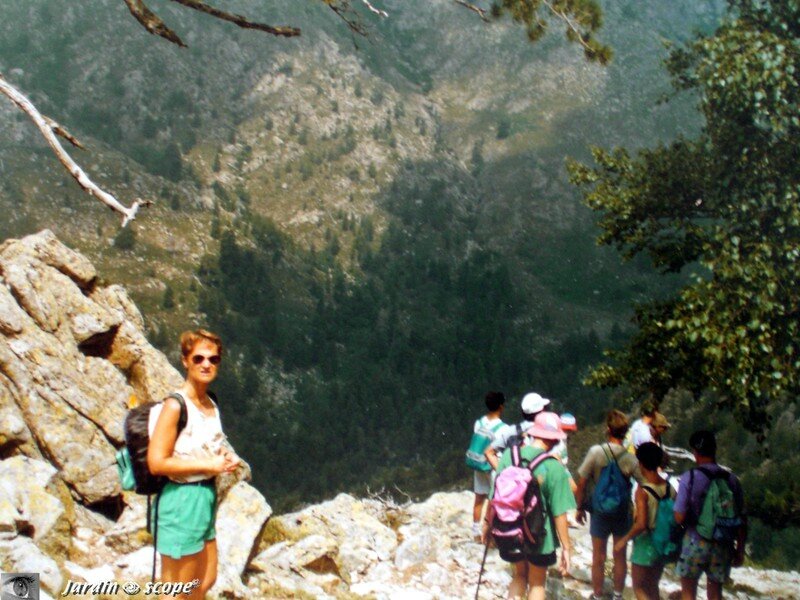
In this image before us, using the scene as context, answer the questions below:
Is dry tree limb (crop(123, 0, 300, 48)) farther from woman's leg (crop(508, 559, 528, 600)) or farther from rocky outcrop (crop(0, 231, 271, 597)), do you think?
woman's leg (crop(508, 559, 528, 600))

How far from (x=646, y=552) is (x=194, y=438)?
5319 millimetres

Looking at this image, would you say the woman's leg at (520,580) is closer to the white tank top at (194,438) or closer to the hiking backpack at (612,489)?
the hiking backpack at (612,489)

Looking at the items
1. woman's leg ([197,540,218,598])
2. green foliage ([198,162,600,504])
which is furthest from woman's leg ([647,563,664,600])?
green foliage ([198,162,600,504])

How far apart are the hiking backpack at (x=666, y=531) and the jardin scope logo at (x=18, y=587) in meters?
6.20

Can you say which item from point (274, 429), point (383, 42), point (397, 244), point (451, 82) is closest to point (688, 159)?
point (274, 429)

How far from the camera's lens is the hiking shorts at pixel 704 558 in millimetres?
7090

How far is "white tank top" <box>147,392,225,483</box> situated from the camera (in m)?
4.89

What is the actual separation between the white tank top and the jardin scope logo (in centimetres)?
237

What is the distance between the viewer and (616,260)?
402ft

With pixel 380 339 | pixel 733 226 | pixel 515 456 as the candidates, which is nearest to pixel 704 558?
pixel 515 456

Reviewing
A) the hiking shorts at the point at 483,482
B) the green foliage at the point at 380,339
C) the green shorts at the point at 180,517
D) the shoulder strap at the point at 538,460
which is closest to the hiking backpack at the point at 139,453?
the green shorts at the point at 180,517

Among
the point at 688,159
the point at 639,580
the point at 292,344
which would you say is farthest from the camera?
the point at 292,344

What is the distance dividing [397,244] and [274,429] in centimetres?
4910

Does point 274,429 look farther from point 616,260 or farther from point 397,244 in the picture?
point 616,260
